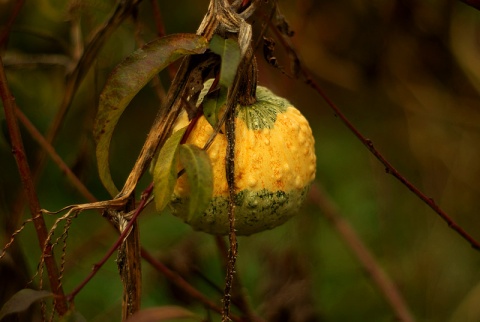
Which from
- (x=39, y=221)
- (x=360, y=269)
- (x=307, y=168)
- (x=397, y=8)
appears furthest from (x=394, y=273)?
(x=39, y=221)

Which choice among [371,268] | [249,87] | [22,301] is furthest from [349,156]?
[22,301]

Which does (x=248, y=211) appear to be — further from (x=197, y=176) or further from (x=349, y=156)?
(x=349, y=156)

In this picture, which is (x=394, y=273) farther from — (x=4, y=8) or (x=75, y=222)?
(x=4, y=8)

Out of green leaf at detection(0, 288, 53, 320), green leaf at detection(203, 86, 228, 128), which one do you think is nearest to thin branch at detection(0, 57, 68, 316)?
green leaf at detection(0, 288, 53, 320)

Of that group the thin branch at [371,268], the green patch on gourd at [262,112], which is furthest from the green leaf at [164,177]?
the thin branch at [371,268]

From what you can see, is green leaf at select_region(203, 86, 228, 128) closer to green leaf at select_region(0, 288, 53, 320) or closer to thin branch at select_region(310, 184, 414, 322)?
green leaf at select_region(0, 288, 53, 320)

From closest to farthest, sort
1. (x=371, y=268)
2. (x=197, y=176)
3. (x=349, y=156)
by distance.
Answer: (x=197, y=176), (x=371, y=268), (x=349, y=156)
